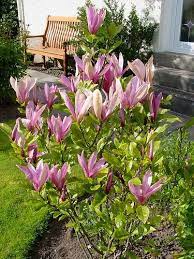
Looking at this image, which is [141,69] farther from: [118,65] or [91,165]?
[91,165]

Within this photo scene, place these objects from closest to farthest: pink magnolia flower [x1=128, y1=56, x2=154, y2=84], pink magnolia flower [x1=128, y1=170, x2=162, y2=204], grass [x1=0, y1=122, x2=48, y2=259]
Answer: pink magnolia flower [x1=128, y1=170, x2=162, y2=204] < pink magnolia flower [x1=128, y1=56, x2=154, y2=84] < grass [x1=0, y1=122, x2=48, y2=259]

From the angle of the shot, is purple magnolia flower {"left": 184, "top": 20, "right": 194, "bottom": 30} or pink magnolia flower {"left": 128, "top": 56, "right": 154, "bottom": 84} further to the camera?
purple magnolia flower {"left": 184, "top": 20, "right": 194, "bottom": 30}

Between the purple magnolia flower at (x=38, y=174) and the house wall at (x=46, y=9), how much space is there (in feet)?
21.9

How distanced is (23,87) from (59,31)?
854 centimetres

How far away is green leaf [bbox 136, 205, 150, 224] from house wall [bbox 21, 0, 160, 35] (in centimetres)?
671

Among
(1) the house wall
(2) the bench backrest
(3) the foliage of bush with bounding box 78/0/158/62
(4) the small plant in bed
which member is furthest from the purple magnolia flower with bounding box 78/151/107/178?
(2) the bench backrest

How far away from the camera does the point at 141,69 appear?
73.4 inches

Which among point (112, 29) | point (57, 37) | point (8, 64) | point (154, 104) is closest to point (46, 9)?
point (57, 37)

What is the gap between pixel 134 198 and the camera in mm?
1690

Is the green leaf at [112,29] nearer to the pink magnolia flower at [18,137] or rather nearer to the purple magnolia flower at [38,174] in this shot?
the pink magnolia flower at [18,137]

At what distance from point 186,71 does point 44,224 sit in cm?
436

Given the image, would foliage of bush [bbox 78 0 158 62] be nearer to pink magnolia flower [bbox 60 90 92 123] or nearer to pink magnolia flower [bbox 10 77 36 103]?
pink magnolia flower [bbox 10 77 36 103]

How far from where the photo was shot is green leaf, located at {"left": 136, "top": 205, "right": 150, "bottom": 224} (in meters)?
1.65

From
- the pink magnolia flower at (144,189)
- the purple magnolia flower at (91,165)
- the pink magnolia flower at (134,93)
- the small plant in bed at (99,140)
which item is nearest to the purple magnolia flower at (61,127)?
the small plant in bed at (99,140)
